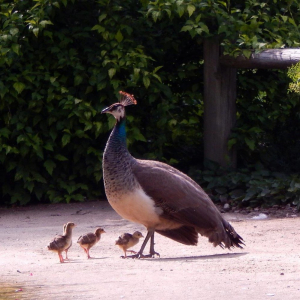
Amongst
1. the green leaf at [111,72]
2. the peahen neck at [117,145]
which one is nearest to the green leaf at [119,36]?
the green leaf at [111,72]

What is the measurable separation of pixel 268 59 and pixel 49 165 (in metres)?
3.38

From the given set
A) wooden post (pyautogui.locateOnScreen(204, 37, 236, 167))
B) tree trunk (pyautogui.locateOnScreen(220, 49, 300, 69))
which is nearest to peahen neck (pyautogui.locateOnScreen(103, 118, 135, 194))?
tree trunk (pyautogui.locateOnScreen(220, 49, 300, 69))

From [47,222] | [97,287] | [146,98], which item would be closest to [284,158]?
[146,98]

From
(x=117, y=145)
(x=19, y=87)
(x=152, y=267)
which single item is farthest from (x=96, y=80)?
(x=152, y=267)

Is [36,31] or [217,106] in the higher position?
[36,31]

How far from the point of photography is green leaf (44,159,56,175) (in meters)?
9.95

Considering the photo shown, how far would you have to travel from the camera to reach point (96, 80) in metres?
9.93

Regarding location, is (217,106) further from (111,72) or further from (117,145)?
(117,145)

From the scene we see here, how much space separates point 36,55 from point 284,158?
3989mm

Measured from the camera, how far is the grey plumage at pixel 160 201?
686 centimetres

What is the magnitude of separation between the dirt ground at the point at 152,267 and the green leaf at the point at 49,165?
2.72 feet

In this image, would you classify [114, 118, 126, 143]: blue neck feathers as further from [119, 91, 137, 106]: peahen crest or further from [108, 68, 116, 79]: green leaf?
[108, 68, 116, 79]: green leaf

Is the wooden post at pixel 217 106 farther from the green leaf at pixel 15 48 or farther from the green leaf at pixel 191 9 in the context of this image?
the green leaf at pixel 15 48

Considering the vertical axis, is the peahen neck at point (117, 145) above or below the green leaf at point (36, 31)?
below
